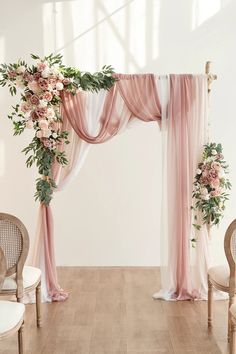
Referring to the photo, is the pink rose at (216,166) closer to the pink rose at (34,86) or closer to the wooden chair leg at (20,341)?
the pink rose at (34,86)

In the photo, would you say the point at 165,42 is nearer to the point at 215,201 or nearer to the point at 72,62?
the point at 72,62

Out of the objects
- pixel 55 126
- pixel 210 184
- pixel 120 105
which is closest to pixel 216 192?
pixel 210 184

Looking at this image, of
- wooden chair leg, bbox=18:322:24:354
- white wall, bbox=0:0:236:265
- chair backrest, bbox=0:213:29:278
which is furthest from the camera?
white wall, bbox=0:0:236:265

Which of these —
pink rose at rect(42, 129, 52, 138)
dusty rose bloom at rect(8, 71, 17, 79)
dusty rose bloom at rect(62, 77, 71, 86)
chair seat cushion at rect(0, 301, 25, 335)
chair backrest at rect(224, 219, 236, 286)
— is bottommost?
chair seat cushion at rect(0, 301, 25, 335)

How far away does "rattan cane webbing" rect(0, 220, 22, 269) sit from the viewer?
3.84 meters

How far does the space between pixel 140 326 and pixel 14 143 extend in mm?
2880

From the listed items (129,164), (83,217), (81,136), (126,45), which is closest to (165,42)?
(126,45)

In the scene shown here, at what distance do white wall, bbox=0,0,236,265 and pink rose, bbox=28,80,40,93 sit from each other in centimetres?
163

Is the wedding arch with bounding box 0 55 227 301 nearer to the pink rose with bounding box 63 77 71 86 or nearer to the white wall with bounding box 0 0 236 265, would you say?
the pink rose with bounding box 63 77 71 86

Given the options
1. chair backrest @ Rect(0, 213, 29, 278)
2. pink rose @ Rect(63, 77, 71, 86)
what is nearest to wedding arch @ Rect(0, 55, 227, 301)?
pink rose @ Rect(63, 77, 71, 86)

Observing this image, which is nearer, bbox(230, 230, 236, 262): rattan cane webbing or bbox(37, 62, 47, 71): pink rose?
bbox(230, 230, 236, 262): rattan cane webbing

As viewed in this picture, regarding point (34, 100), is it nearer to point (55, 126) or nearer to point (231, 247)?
point (55, 126)

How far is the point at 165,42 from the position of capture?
5.92m

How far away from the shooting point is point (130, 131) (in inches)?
237
